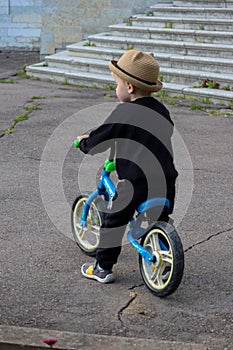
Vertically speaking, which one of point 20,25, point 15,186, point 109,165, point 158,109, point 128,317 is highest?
point 158,109

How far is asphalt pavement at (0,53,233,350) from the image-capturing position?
13.8 ft

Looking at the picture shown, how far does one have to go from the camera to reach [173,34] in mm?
13227

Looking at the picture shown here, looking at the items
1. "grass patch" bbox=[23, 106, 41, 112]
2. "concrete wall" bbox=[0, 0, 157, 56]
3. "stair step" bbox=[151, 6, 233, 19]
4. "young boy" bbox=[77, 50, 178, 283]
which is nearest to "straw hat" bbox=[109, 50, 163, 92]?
"young boy" bbox=[77, 50, 178, 283]

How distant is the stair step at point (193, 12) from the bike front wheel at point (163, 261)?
29.6 ft

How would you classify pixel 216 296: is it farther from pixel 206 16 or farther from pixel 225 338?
pixel 206 16

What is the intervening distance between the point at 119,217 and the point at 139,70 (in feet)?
2.81

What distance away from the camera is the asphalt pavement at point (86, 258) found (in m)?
4.21

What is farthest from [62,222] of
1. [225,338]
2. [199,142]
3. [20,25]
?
[20,25]

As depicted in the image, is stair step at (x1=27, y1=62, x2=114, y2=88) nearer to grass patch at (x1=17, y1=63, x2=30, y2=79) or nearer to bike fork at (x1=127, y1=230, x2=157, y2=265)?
grass patch at (x1=17, y1=63, x2=30, y2=79)

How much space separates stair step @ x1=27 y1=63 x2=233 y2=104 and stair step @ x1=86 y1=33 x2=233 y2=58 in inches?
30.1

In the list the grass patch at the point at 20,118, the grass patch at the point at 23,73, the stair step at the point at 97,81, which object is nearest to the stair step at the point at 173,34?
the stair step at the point at 97,81

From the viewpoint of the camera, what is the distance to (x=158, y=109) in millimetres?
4648

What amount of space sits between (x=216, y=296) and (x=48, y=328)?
106 centimetres

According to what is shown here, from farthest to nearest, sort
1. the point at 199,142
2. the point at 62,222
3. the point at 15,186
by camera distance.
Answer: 1. the point at 199,142
2. the point at 15,186
3. the point at 62,222
